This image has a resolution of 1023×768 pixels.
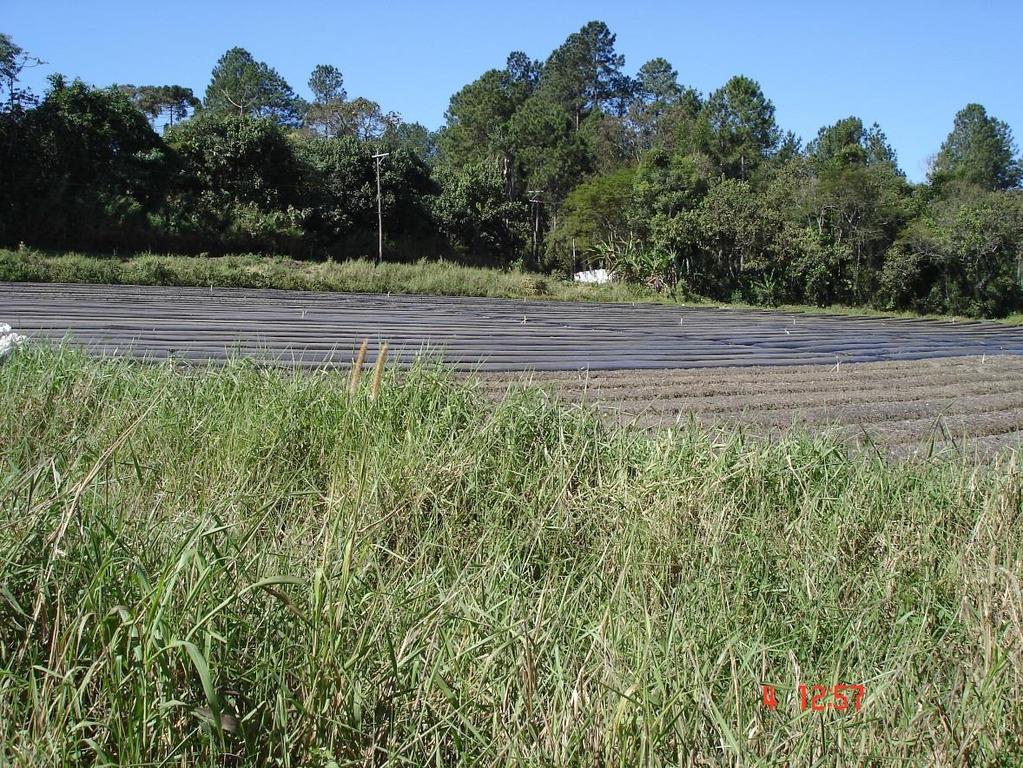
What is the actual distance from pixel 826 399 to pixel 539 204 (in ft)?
100

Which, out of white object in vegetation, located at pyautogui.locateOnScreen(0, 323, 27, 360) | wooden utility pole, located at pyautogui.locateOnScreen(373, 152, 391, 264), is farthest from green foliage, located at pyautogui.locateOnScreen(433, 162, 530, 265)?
white object in vegetation, located at pyautogui.locateOnScreen(0, 323, 27, 360)

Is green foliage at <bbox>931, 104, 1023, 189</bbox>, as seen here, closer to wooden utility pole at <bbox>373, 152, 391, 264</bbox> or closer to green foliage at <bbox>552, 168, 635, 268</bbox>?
green foliage at <bbox>552, 168, 635, 268</bbox>

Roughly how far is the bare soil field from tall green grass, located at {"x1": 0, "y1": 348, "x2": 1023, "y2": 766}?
101cm

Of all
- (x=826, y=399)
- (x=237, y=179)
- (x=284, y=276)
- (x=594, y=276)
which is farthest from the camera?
(x=594, y=276)

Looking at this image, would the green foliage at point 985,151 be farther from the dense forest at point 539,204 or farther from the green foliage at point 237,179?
the green foliage at point 237,179

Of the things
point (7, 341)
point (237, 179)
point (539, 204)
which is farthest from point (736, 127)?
point (7, 341)

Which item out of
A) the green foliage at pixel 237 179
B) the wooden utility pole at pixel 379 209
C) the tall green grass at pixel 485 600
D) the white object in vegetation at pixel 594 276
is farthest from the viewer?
the white object in vegetation at pixel 594 276

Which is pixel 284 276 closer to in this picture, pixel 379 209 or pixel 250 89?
pixel 379 209

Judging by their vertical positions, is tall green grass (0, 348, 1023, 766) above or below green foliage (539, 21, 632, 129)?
below

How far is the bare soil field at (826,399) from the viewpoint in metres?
4.99
